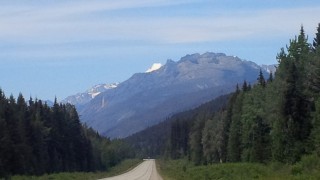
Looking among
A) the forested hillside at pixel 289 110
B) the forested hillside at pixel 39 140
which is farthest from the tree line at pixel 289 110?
the forested hillside at pixel 39 140

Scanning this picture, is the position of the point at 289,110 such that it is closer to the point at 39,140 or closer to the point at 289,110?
the point at 289,110

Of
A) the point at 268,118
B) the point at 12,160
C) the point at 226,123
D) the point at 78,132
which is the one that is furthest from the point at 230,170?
the point at 78,132

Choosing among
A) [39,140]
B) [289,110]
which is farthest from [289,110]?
[39,140]

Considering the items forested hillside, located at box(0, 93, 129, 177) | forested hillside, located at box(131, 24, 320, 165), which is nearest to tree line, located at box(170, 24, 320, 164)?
forested hillside, located at box(131, 24, 320, 165)

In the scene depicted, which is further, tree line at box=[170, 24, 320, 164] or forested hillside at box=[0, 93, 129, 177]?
forested hillside at box=[0, 93, 129, 177]

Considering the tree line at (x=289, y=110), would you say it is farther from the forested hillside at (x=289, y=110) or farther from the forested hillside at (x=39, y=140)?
the forested hillside at (x=39, y=140)

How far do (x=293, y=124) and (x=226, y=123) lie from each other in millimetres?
43783

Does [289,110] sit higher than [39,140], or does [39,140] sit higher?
[39,140]

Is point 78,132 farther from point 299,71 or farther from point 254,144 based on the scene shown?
point 299,71

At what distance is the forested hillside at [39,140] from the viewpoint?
7977cm

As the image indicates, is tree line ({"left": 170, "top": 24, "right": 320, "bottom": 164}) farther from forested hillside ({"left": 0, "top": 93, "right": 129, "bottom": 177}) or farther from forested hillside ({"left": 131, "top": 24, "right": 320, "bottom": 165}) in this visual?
forested hillside ({"left": 0, "top": 93, "right": 129, "bottom": 177})

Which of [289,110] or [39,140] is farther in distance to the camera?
[39,140]

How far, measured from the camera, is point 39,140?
93.1 meters

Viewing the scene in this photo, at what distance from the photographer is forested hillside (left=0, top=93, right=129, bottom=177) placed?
3141 inches
